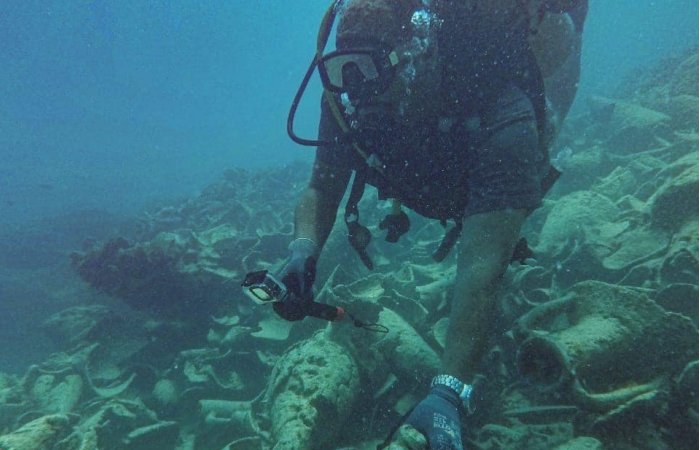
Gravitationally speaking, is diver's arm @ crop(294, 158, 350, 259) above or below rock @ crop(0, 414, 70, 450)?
above

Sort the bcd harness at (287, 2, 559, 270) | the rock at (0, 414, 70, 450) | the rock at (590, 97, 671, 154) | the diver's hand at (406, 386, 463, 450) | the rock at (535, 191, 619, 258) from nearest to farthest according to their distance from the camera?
the diver's hand at (406, 386, 463, 450), the bcd harness at (287, 2, 559, 270), the rock at (0, 414, 70, 450), the rock at (535, 191, 619, 258), the rock at (590, 97, 671, 154)

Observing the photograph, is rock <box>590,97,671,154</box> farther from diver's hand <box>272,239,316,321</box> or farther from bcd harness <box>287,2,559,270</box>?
diver's hand <box>272,239,316,321</box>

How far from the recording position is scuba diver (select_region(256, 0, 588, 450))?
2.12 metres

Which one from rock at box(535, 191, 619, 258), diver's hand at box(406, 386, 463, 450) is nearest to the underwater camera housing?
diver's hand at box(406, 386, 463, 450)

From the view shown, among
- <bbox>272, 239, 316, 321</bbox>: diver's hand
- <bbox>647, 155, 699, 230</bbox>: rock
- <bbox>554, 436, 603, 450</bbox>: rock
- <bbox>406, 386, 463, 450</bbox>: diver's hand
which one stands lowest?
<bbox>554, 436, 603, 450</bbox>: rock

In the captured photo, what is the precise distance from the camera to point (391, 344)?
3262 mm

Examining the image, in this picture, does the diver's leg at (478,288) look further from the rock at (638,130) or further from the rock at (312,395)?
the rock at (638,130)

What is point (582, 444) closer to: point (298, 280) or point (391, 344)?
point (391, 344)

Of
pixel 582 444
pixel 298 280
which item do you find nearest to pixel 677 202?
pixel 582 444

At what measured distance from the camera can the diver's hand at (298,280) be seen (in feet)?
7.57

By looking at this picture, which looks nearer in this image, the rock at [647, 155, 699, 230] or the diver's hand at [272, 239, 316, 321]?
the diver's hand at [272, 239, 316, 321]

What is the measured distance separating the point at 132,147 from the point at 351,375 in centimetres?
9297

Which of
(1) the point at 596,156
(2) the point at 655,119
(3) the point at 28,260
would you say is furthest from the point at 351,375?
(3) the point at 28,260

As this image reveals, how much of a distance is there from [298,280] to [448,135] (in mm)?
1459
